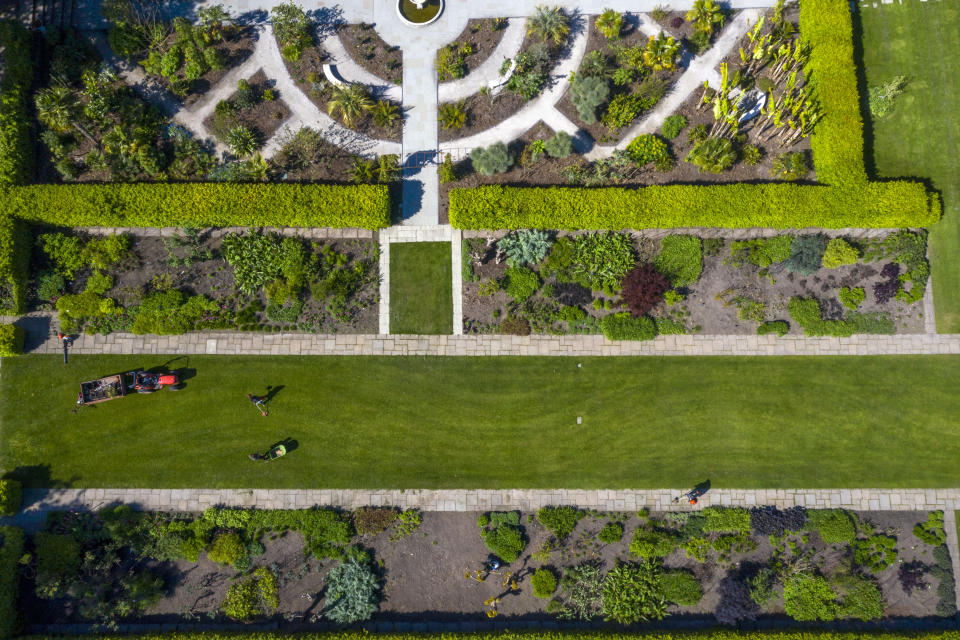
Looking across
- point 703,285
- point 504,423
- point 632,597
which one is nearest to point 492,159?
point 703,285

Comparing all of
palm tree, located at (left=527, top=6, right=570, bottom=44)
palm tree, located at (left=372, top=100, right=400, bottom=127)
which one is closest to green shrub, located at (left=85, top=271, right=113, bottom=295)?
palm tree, located at (left=372, top=100, right=400, bottom=127)

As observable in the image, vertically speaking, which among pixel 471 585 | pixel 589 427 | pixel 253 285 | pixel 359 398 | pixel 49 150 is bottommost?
pixel 471 585

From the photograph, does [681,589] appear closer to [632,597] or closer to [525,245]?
[632,597]

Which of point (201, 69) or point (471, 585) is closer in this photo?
point (471, 585)

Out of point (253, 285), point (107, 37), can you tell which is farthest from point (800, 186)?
point (107, 37)

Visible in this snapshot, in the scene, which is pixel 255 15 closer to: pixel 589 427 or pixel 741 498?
pixel 589 427

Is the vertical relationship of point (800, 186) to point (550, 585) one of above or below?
above

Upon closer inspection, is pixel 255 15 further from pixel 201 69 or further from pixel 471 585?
pixel 471 585
